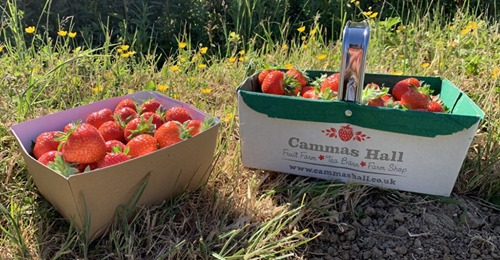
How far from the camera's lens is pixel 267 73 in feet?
5.70

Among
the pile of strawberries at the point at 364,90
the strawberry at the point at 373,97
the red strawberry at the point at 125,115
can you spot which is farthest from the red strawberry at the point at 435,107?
the red strawberry at the point at 125,115

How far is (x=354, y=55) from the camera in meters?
1.41

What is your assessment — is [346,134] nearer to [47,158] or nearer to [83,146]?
[83,146]

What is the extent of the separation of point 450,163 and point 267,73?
2.13 feet

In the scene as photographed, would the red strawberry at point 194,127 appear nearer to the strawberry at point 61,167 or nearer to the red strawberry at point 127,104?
the red strawberry at point 127,104

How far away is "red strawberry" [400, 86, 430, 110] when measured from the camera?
1598 millimetres

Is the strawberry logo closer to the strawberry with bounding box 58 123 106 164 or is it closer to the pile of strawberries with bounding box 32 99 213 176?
the pile of strawberries with bounding box 32 99 213 176

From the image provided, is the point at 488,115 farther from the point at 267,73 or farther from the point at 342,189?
the point at 267,73

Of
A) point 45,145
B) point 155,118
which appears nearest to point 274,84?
point 155,118

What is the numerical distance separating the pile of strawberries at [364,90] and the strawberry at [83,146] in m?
0.58

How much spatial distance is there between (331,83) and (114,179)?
77 cm

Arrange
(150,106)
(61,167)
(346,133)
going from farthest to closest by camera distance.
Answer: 1. (150,106)
2. (346,133)
3. (61,167)

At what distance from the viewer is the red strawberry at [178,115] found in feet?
5.17

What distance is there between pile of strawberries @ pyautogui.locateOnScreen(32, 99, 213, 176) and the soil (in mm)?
527
